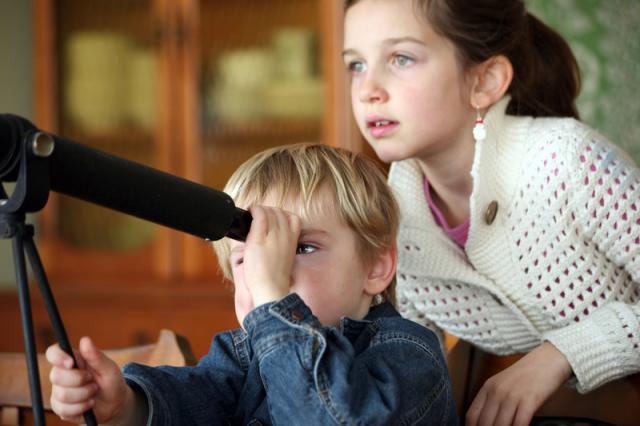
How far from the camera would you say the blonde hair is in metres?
0.98

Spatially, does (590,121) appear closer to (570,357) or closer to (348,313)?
(570,357)

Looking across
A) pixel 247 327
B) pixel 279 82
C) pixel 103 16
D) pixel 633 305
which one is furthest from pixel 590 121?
pixel 247 327

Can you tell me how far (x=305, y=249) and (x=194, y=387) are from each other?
0.18 metres

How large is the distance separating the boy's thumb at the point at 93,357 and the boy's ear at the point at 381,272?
34cm

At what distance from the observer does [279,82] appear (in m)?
2.78

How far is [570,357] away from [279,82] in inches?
68.5

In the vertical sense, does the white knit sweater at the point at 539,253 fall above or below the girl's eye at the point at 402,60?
below

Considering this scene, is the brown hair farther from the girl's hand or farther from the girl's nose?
the girl's hand

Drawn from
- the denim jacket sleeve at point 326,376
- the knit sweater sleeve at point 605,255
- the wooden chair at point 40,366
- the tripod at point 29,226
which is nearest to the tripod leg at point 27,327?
the tripod at point 29,226

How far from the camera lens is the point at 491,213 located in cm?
139

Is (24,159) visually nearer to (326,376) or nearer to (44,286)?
(44,286)

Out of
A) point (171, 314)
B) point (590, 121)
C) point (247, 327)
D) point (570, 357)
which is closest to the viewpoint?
point (247, 327)

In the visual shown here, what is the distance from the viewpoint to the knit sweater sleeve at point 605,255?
122 centimetres

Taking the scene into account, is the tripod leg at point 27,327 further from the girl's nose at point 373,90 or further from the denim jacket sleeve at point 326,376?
the girl's nose at point 373,90
